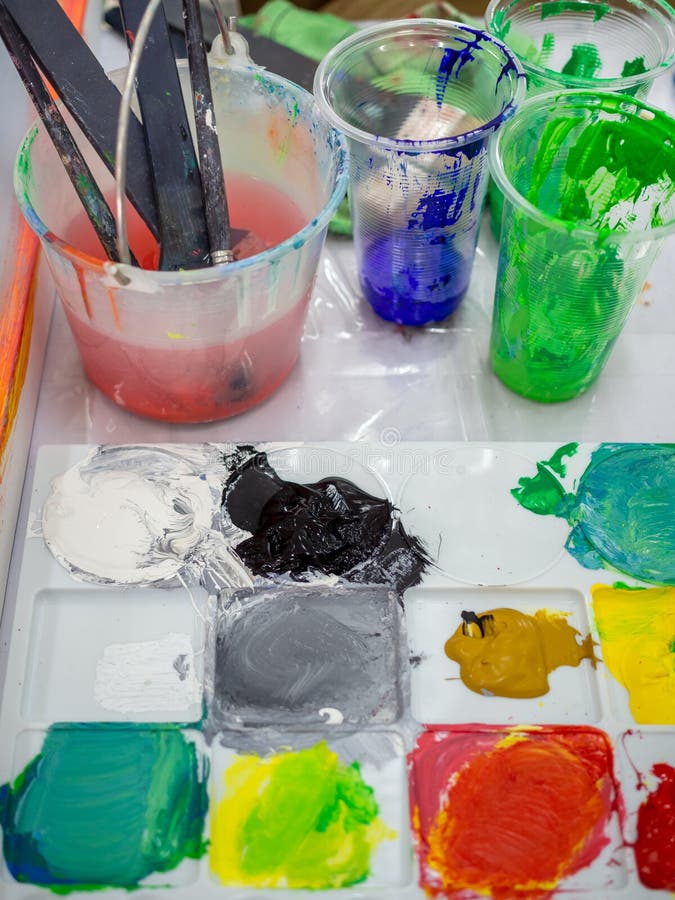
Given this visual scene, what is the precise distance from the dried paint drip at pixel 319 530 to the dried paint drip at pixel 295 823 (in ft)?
0.57

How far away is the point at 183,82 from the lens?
953 mm

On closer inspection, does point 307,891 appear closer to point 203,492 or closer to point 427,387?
point 203,492

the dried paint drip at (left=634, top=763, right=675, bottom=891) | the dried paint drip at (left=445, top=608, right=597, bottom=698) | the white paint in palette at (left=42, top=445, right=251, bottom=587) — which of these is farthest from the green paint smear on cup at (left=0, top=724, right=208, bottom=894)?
the dried paint drip at (left=634, top=763, right=675, bottom=891)

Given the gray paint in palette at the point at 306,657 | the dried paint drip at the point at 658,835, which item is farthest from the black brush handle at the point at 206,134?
the dried paint drip at the point at 658,835

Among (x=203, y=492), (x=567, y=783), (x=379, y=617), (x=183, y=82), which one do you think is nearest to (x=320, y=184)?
(x=183, y=82)

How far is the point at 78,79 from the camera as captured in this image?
32.9 inches

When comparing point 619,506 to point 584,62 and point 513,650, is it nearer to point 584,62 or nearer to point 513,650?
point 513,650

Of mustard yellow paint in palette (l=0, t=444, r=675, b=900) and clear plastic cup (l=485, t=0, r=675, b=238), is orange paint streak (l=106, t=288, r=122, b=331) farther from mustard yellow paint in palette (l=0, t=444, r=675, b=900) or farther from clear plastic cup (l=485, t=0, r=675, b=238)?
clear plastic cup (l=485, t=0, r=675, b=238)

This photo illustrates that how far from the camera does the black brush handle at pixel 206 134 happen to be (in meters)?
0.83

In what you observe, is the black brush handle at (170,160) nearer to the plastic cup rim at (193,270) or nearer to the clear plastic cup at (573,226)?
the plastic cup rim at (193,270)

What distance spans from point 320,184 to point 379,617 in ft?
1.48

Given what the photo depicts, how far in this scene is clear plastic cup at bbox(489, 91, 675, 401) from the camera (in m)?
0.83

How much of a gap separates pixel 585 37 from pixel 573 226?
1.45 ft

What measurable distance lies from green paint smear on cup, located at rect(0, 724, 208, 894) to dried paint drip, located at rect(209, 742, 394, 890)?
24 millimetres
